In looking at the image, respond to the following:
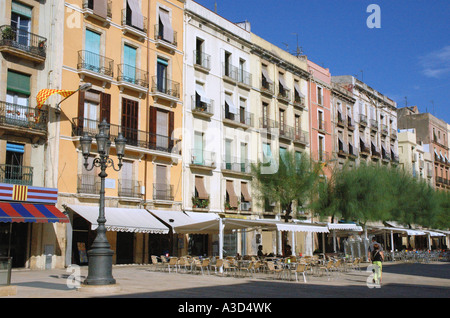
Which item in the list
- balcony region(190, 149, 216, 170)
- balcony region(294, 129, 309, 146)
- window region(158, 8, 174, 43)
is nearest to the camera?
window region(158, 8, 174, 43)

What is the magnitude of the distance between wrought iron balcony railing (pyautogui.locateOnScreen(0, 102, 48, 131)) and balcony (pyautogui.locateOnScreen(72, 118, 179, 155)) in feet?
6.16

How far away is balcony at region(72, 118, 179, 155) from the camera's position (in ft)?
86.5

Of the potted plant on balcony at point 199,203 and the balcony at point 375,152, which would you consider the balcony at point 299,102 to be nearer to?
the potted plant on balcony at point 199,203

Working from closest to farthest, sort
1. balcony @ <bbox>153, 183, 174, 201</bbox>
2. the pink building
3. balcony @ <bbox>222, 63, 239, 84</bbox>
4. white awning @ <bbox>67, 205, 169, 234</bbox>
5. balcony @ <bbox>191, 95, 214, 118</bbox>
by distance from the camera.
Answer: white awning @ <bbox>67, 205, 169, 234</bbox>
balcony @ <bbox>153, 183, 174, 201</bbox>
balcony @ <bbox>191, 95, 214, 118</bbox>
balcony @ <bbox>222, 63, 239, 84</bbox>
the pink building

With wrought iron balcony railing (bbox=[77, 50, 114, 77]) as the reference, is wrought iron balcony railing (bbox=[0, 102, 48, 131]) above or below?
below

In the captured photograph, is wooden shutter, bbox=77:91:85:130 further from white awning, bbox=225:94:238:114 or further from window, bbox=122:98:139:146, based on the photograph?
white awning, bbox=225:94:238:114

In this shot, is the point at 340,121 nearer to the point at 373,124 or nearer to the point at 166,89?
the point at 373,124

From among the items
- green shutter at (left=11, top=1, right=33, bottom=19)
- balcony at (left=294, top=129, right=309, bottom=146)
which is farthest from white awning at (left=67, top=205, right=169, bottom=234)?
balcony at (left=294, top=129, right=309, bottom=146)

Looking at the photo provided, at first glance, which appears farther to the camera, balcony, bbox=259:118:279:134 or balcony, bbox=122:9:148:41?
balcony, bbox=259:118:279:134

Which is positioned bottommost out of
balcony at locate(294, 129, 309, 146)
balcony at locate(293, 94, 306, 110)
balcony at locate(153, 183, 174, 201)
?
balcony at locate(153, 183, 174, 201)

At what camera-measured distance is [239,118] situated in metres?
37.8

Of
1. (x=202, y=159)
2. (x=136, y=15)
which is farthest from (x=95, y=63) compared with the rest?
(x=202, y=159)

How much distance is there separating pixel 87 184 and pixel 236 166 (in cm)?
1299

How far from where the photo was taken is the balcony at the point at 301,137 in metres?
43.0
